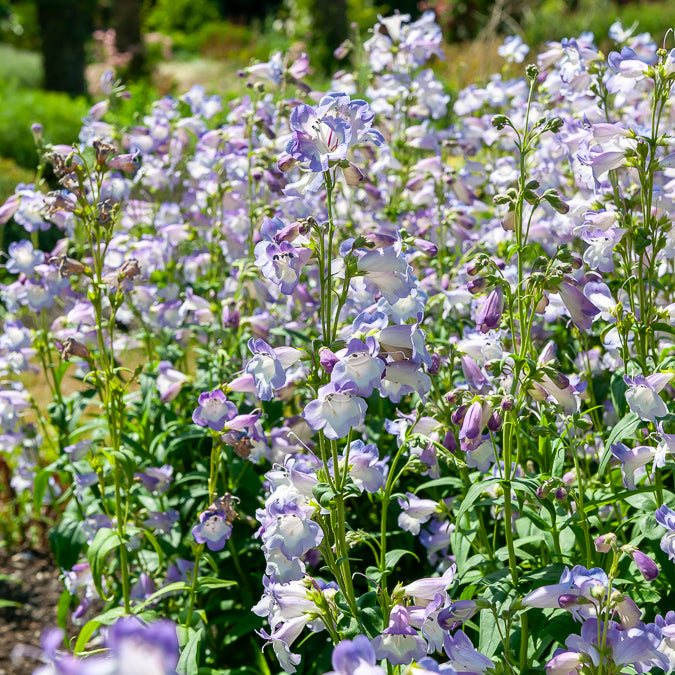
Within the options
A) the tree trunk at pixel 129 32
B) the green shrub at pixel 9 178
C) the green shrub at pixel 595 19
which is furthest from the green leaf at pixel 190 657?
the tree trunk at pixel 129 32

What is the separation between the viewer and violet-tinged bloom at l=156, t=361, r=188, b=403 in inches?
115

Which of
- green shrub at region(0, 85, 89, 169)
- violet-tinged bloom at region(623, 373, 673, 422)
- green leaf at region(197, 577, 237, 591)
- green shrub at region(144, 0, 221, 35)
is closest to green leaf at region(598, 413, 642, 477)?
violet-tinged bloom at region(623, 373, 673, 422)

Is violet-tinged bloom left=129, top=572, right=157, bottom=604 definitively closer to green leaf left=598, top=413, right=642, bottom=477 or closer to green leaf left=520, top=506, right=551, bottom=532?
green leaf left=520, top=506, right=551, bottom=532

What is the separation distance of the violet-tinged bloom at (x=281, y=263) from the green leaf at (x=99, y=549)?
45.3 inches

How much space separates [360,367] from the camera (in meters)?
1.73

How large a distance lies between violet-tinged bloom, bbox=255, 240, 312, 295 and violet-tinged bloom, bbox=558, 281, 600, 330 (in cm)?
61

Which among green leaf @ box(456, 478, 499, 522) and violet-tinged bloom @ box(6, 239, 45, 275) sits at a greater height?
violet-tinged bloom @ box(6, 239, 45, 275)

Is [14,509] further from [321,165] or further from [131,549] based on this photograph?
[321,165]

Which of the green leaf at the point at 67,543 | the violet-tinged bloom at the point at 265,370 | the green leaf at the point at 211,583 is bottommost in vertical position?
the green leaf at the point at 67,543

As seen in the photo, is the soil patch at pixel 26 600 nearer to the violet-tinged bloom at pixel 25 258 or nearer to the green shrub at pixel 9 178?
the violet-tinged bloom at pixel 25 258

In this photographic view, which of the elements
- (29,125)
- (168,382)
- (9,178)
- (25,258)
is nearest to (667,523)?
(168,382)

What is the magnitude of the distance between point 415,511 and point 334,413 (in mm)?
770

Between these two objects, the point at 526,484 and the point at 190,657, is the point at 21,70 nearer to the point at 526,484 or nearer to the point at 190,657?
the point at 190,657

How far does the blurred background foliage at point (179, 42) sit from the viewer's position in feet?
37.1
